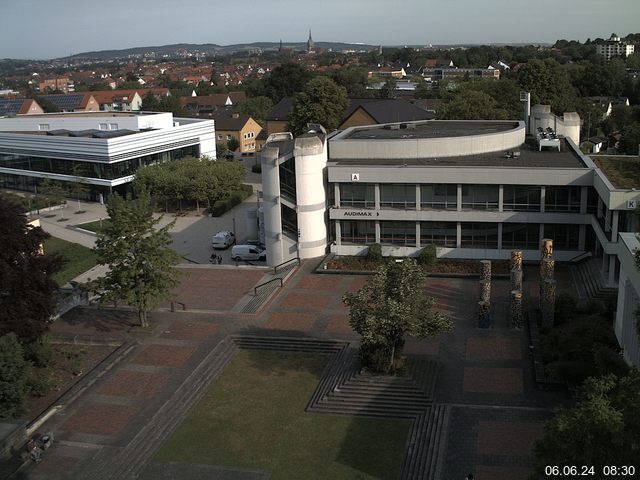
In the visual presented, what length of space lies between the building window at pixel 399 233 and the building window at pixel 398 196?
3.45 ft

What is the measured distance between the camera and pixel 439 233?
39719 millimetres

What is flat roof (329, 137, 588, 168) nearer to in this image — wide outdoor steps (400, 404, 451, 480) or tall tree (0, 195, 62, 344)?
tall tree (0, 195, 62, 344)

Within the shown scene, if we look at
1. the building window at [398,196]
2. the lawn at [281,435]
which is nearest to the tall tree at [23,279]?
the lawn at [281,435]

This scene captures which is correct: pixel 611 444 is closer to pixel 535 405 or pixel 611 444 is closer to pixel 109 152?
pixel 535 405

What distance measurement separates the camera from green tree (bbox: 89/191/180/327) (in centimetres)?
2978

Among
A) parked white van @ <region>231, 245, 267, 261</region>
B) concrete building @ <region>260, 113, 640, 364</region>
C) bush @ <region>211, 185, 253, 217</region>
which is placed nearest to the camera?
concrete building @ <region>260, 113, 640, 364</region>

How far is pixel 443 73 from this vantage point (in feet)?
642

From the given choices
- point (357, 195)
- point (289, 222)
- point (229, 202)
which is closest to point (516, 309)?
point (357, 195)

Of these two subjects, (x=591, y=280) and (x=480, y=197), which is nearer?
(x=591, y=280)

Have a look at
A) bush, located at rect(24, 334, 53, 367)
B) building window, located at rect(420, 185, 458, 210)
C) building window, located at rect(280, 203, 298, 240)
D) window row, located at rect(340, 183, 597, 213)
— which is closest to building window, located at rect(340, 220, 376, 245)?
window row, located at rect(340, 183, 597, 213)

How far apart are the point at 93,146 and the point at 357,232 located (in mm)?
31420

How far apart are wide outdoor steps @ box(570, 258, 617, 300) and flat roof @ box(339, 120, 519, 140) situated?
39.7ft

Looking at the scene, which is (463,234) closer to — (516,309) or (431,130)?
(516,309)

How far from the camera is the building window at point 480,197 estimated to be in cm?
3838
